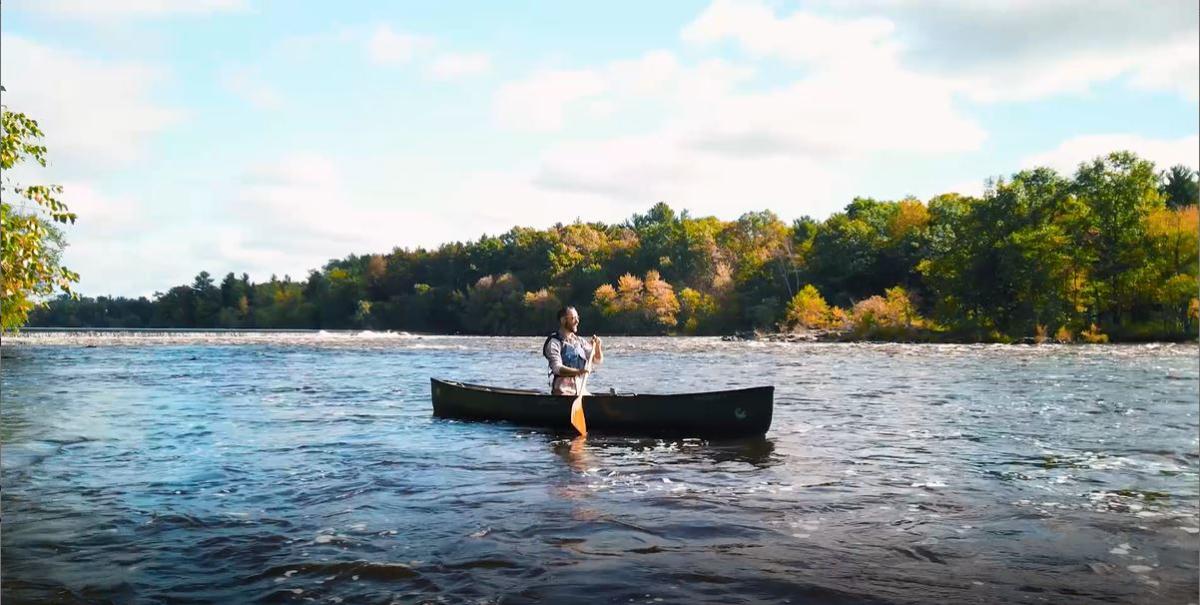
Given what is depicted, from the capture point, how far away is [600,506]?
8695 mm

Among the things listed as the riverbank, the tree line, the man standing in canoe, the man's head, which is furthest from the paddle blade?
the riverbank

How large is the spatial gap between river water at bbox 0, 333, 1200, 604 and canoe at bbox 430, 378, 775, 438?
0.34 metres

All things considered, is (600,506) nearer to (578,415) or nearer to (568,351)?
(578,415)

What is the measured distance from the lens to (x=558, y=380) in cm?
1438

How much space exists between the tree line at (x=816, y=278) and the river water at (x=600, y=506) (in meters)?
3.17

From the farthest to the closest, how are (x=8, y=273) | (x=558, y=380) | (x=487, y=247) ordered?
(x=487, y=247) < (x=558, y=380) < (x=8, y=273)

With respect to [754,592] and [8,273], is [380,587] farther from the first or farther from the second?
[8,273]

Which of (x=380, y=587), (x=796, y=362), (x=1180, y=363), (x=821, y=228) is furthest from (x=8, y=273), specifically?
(x=821, y=228)

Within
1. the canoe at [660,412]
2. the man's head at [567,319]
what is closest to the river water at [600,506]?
the canoe at [660,412]

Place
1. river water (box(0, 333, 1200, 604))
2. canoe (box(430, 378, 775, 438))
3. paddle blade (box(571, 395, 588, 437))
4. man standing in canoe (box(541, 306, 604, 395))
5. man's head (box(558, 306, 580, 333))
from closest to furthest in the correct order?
1. river water (box(0, 333, 1200, 604))
2. canoe (box(430, 378, 775, 438))
3. paddle blade (box(571, 395, 588, 437))
4. man's head (box(558, 306, 580, 333))
5. man standing in canoe (box(541, 306, 604, 395))

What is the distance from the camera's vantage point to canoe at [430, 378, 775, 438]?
12.9 meters

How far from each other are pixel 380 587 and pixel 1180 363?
32208mm

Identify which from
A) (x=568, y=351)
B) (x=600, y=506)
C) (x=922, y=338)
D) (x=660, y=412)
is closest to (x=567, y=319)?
(x=568, y=351)

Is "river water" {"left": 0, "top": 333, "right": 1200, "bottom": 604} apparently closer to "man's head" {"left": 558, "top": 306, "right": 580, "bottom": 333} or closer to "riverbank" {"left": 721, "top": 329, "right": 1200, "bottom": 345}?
"man's head" {"left": 558, "top": 306, "right": 580, "bottom": 333}
